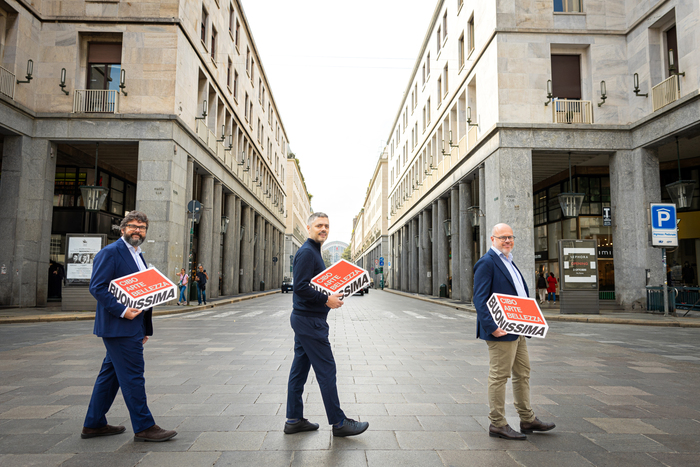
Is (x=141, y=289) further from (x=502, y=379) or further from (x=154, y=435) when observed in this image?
(x=502, y=379)

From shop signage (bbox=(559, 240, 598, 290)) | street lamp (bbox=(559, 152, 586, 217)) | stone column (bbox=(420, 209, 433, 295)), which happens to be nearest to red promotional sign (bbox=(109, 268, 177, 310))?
shop signage (bbox=(559, 240, 598, 290))

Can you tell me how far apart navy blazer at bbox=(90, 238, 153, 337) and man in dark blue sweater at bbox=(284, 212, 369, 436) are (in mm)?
1413

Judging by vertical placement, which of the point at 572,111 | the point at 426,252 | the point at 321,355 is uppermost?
the point at 572,111

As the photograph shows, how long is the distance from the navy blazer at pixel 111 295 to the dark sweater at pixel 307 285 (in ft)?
4.67

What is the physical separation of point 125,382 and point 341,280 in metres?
2.02

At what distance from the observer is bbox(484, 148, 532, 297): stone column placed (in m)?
19.1

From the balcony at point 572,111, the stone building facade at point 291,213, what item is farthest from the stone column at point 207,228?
the stone building facade at point 291,213

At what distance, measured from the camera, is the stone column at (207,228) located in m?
25.5

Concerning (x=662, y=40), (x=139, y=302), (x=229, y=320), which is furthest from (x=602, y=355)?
(x=662, y=40)

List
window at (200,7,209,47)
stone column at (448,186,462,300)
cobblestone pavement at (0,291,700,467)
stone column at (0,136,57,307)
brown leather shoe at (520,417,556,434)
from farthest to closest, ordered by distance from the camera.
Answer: stone column at (448,186,462,300)
window at (200,7,209,47)
stone column at (0,136,57,307)
brown leather shoe at (520,417,556,434)
cobblestone pavement at (0,291,700,467)

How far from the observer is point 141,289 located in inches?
163

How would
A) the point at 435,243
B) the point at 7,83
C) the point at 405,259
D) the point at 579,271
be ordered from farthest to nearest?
1. the point at 405,259
2. the point at 435,243
3. the point at 7,83
4. the point at 579,271

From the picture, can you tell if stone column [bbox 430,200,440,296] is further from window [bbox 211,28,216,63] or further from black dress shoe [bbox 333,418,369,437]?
black dress shoe [bbox 333,418,369,437]

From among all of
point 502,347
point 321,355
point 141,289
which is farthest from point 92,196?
point 502,347
